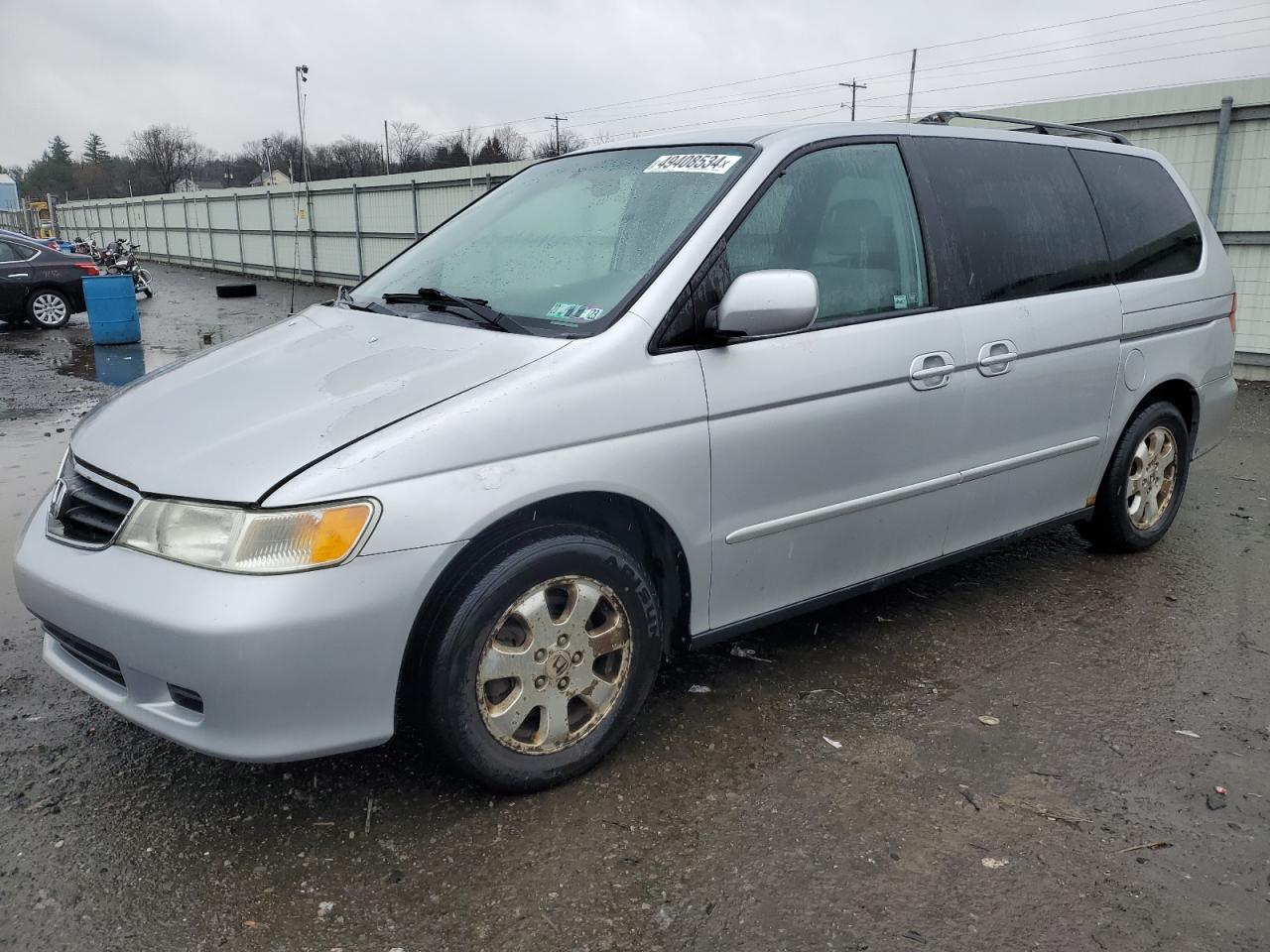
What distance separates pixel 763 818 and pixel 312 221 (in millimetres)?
22087

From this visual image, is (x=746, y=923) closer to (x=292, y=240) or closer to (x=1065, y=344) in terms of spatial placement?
(x=1065, y=344)

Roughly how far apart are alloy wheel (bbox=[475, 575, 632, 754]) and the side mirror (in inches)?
33.1

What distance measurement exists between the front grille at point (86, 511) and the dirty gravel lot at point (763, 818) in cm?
78

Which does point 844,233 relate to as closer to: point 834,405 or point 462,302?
point 834,405

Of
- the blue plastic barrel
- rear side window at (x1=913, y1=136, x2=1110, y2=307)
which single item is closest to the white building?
rear side window at (x1=913, y1=136, x2=1110, y2=307)

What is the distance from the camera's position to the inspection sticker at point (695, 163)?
328 centimetres

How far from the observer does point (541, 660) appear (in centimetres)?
275

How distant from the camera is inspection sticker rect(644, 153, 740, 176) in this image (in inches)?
129

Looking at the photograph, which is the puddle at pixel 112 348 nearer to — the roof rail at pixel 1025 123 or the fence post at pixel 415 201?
the fence post at pixel 415 201

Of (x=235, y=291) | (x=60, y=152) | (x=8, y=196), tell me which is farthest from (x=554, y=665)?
(x=60, y=152)

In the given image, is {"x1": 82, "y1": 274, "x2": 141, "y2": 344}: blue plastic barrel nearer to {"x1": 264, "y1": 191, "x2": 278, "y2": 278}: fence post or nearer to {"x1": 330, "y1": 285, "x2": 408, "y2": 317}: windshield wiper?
{"x1": 330, "y1": 285, "x2": 408, "y2": 317}: windshield wiper

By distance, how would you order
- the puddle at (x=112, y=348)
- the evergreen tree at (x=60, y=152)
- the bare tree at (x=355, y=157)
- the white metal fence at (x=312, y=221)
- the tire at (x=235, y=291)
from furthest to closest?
the evergreen tree at (x=60, y=152), the bare tree at (x=355, y=157), the tire at (x=235, y=291), the white metal fence at (x=312, y=221), the puddle at (x=112, y=348)

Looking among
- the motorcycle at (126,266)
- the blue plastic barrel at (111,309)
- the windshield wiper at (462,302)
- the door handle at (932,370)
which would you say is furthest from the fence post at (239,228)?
the door handle at (932,370)

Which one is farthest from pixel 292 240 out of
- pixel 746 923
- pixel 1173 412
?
pixel 746 923
